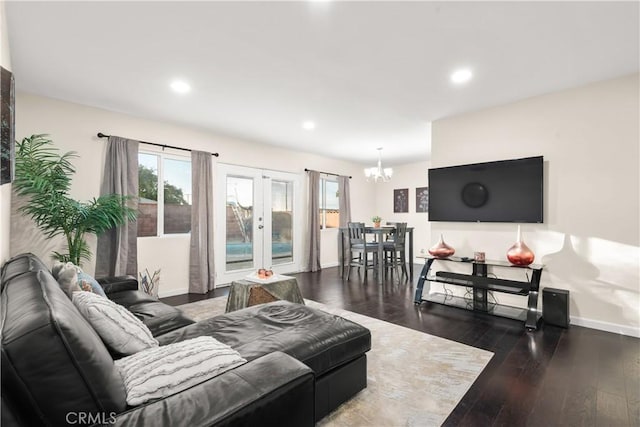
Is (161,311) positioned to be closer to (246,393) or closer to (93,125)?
(246,393)

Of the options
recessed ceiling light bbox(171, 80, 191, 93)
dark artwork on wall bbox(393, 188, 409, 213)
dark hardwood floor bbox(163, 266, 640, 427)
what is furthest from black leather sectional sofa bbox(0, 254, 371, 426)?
dark artwork on wall bbox(393, 188, 409, 213)

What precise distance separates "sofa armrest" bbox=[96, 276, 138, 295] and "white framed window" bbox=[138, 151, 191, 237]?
1399 millimetres

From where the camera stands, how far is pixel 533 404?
1.83 meters

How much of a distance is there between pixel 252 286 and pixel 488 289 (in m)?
2.53

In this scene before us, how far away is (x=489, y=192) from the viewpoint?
369cm

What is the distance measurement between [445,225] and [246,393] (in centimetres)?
372

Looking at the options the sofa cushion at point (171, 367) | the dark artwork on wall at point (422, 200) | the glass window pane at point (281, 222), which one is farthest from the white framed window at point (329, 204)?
the sofa cushion at point (171, 367)

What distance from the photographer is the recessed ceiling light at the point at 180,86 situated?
3.03 m

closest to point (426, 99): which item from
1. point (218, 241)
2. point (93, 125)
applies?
point (218, 241)

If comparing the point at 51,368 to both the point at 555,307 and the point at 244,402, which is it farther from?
the point at 555,307

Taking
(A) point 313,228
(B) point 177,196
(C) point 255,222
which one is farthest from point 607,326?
(B) point 177,196

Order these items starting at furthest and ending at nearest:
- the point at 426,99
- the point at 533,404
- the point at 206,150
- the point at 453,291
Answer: the point at 206,150, the point at 453,291, the point at 426,99, the point at 533,404

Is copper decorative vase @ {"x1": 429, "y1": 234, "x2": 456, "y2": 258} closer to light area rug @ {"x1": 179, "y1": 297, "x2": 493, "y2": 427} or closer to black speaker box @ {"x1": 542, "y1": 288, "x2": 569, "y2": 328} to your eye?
black speaker box @ {"x1": 542, "y1": 288, "x2": 569, "y2": 328}

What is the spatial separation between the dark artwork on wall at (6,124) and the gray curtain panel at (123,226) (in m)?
2.39
